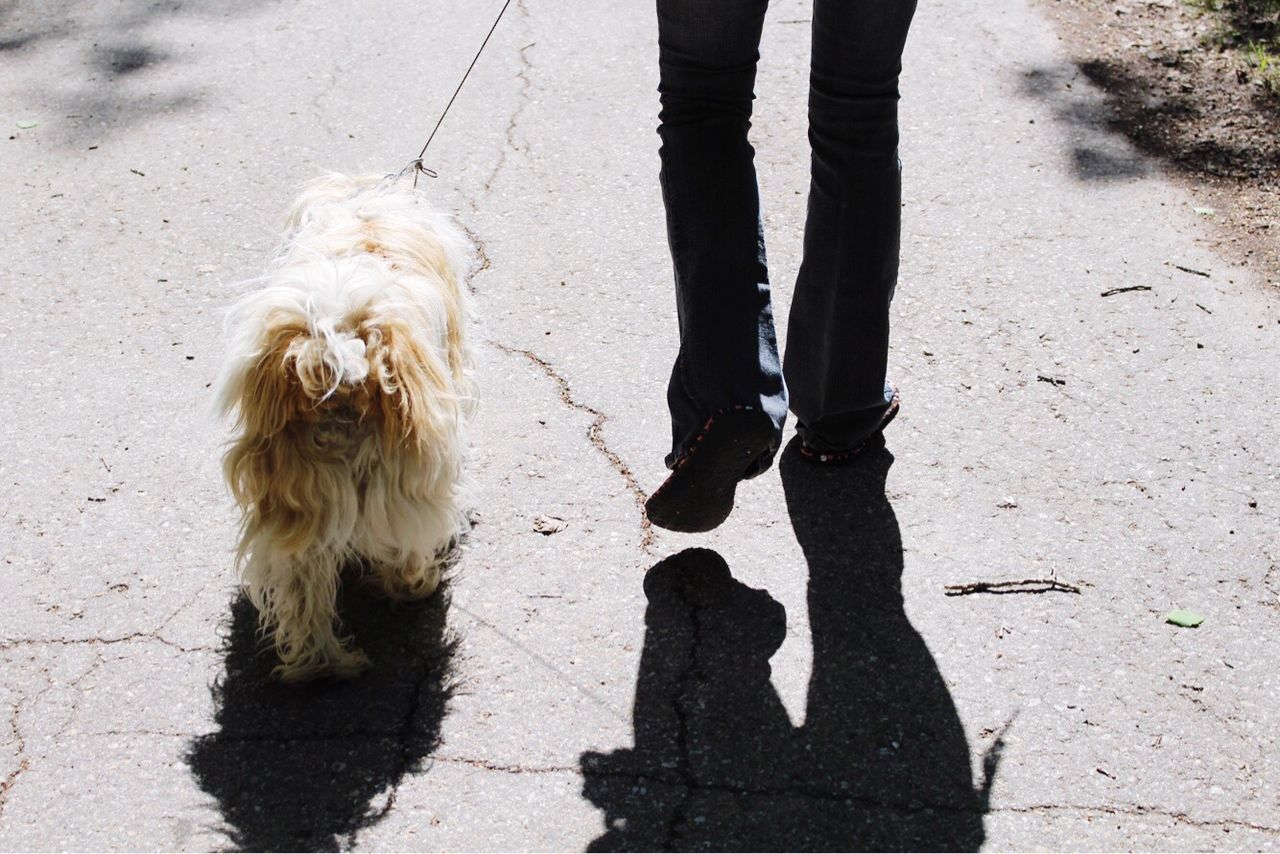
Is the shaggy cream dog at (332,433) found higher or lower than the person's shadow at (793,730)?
higher

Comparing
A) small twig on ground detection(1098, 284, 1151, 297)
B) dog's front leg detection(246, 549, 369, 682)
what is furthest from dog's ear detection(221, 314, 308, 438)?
small twig on ground detection(1098, 284, 1151, 297)

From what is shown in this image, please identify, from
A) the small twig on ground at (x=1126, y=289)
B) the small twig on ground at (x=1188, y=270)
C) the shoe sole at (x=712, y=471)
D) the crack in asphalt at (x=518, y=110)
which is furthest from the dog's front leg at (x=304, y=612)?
the small twig on ground at (x=1188, y=270)

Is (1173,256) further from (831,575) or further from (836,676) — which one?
(836,676)

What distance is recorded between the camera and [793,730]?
2764 millimetres

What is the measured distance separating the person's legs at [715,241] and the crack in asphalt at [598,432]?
0.43 meters

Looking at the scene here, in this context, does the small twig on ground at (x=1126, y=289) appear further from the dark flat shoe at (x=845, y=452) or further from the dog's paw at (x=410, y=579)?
the dog's paw at (x=410, y=579)

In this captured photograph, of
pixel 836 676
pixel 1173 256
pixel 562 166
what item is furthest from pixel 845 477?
pixel 562 166

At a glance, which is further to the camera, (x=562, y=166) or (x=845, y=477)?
(x=562, y=166)

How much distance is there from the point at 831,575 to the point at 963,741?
1.94 feet

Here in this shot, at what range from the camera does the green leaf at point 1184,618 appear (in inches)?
119

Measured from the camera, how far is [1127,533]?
3.31m

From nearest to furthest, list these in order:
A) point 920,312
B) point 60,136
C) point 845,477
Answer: point 845,477, point 920,312, point 60,136

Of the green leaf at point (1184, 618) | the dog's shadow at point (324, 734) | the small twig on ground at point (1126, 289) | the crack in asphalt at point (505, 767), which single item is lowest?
the green leaf at point (1184, 618)

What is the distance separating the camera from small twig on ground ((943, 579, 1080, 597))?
10.3ft
